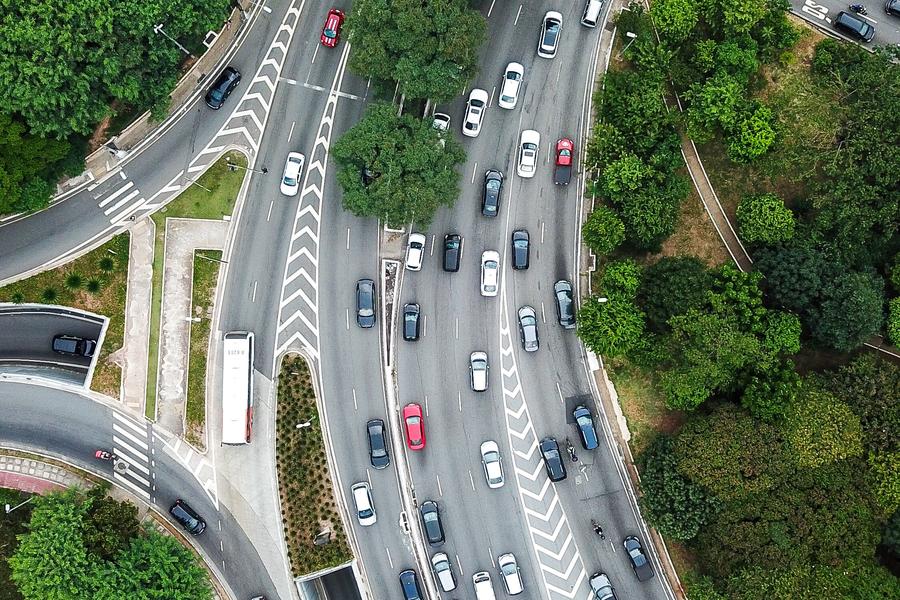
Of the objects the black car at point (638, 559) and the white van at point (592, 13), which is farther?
the white van at point (592, 13)

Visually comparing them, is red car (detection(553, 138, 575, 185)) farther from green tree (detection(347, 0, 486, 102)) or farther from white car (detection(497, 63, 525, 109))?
green tree (detection(347, 0, 486, 102))

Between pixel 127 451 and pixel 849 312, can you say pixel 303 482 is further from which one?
pixel 849 312

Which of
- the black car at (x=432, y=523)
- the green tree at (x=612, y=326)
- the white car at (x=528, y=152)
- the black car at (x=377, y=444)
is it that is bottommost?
the black car at (x=432, y=523)

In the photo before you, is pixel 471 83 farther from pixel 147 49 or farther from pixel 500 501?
pixel 500 501

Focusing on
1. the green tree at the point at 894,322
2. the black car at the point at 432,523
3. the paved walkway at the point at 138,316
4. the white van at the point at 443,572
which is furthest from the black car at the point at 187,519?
the green tree at the point at 894,322

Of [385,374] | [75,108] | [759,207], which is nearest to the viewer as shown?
[75,108]

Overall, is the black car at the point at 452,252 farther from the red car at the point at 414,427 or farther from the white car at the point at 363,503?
the white car at the point at 363,503

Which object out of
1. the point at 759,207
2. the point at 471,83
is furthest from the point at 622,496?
the point at 471,83

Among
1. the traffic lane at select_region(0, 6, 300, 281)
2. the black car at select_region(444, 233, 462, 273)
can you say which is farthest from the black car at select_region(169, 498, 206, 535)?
the black car at select_region(444, 233, 462, 273)
